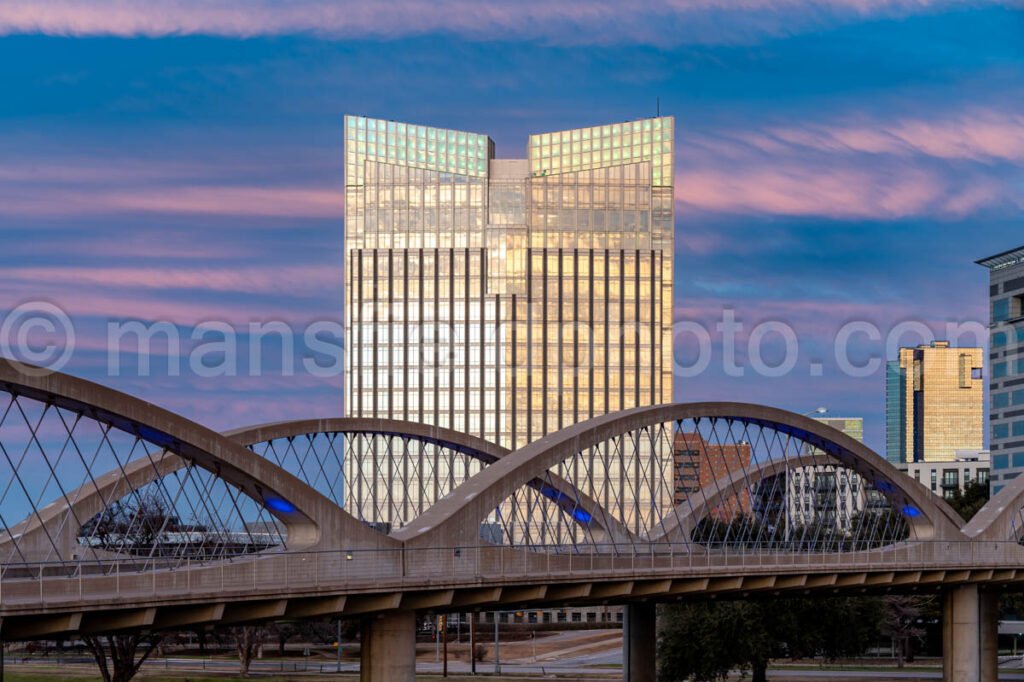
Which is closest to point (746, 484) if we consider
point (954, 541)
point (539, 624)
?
point (954, 541)

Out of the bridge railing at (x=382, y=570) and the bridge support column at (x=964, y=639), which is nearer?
the bridge railing at (x=382, y=570)

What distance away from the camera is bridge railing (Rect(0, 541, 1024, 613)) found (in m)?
43.4

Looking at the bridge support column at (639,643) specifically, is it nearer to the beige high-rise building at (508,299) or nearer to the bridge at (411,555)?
the bridge at (411,555)

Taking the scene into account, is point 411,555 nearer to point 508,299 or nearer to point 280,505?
point 280,505

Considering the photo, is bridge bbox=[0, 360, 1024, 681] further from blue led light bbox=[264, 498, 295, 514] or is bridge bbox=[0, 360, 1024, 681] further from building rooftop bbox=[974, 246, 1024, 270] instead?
building rooftop bbox=[974, 246, 1024, 270]

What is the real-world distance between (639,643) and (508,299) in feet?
357

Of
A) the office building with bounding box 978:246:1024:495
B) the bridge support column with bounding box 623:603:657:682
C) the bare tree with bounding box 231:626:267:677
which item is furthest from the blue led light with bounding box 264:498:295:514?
the office building with bounding box 978:246:1024:495

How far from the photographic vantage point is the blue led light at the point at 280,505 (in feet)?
166

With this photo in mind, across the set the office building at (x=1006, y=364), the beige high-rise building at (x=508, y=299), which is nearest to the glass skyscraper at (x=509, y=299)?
the beige high-rise building at (x=508, y=299)

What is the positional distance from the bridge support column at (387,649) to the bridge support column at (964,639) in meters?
36.2

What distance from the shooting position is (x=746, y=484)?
281ft

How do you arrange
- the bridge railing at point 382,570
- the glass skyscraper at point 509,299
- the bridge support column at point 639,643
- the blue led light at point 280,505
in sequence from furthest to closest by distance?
the glass skyscraper at point 509,299, the bridge support column at point 639,643, the blue led light at point 280,505, the bridge railing at point 382,570

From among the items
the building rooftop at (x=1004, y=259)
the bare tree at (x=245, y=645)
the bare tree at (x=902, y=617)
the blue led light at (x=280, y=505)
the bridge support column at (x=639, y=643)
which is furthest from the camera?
the building rooftop at (x=1004, y=259)

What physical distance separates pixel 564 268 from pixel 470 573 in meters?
136
